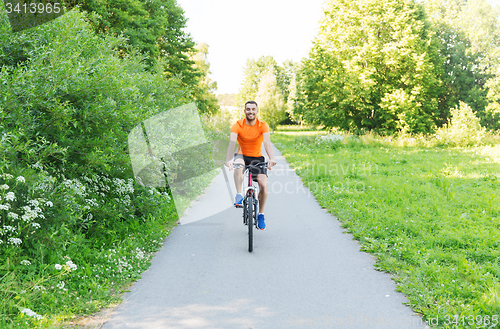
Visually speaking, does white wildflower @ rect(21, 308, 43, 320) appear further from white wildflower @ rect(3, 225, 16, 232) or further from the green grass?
the green grass

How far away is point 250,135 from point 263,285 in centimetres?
262

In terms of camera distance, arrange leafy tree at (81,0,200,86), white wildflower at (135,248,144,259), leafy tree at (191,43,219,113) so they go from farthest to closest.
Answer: leafy tree at (191,43,219,113)
leafy tree at (81,0,200,86)
white wildflower at (135,248,144,259)

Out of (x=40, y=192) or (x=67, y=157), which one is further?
(x=67, y=157)

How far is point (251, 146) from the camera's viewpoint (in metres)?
6.09

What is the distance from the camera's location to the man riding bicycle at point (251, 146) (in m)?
5.86

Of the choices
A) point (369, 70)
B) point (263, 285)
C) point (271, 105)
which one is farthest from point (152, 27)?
point (271, 105)

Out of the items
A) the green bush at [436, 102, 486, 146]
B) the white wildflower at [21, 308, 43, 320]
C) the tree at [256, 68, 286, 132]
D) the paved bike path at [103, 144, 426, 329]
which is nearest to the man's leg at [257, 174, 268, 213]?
the paved bike path at [103, 144, 426, 329]

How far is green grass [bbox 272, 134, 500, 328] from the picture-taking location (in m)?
3.87

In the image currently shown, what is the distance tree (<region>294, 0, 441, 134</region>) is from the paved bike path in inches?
799

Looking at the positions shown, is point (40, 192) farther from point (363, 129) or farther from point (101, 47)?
point (363, 129)

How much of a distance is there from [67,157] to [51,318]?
189 centimetres

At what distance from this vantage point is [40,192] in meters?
3.93

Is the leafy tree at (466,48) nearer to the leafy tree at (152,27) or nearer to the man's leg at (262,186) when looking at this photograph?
the leafy tree at (152,27)

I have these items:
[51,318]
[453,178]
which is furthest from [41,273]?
[453,178]
